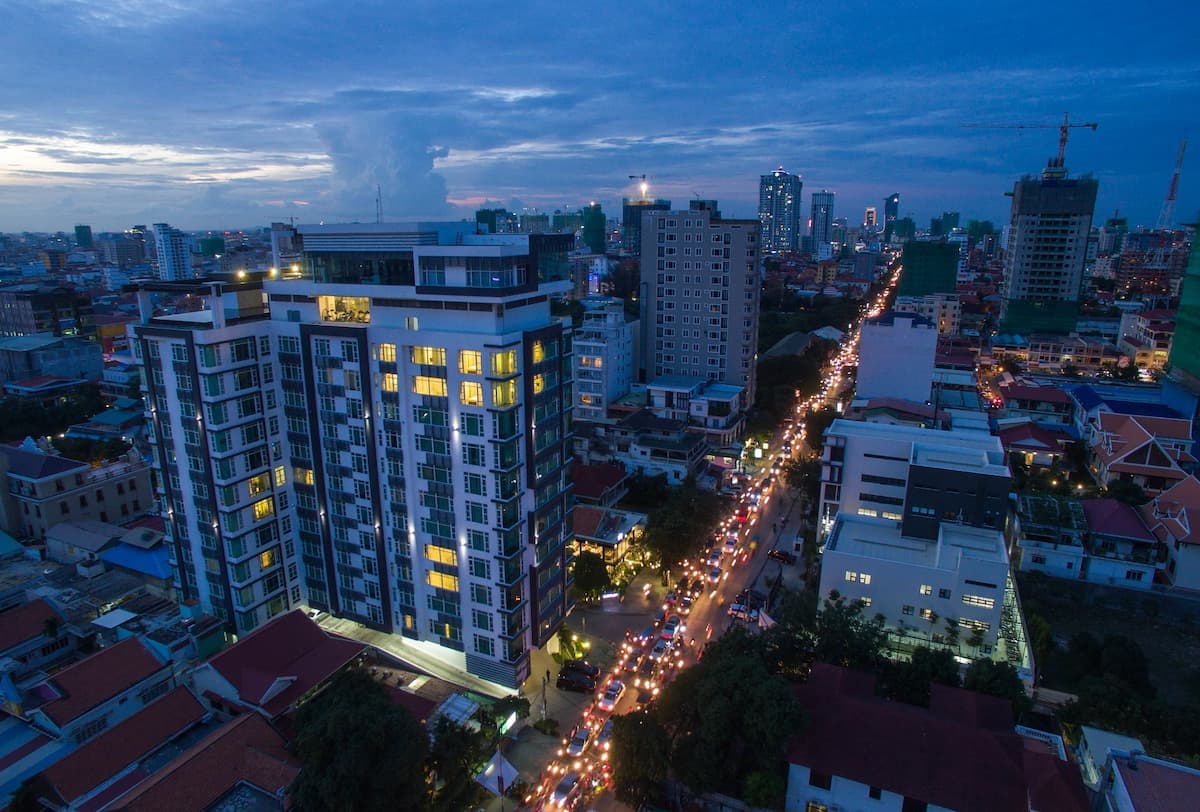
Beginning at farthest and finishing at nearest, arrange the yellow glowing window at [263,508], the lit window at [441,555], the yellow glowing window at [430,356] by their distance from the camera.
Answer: the yellow glowing window at [263,508] < the lit window at [441,555] < the yellow glowing window at [430,356]

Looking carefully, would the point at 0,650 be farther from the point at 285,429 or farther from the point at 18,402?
the point at 18,402

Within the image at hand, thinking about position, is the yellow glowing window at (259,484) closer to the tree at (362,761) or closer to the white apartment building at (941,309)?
the tree at (362,761)

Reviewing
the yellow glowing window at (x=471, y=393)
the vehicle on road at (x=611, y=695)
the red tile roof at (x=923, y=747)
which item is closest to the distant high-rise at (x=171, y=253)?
the yellow glowing window at (x=471, y=393)

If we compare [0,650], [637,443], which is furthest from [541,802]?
[637,443]

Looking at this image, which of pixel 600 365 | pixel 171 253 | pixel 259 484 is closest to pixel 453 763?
pixel 259 484

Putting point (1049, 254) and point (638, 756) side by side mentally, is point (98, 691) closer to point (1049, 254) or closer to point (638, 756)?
point (638, 756)
